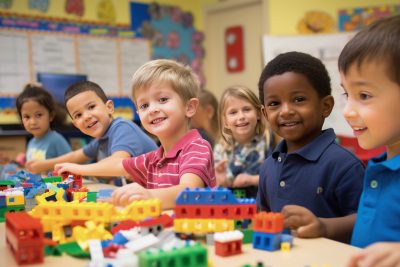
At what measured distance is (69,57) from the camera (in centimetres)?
361

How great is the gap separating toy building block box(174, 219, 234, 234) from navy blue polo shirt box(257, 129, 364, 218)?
1.29ft

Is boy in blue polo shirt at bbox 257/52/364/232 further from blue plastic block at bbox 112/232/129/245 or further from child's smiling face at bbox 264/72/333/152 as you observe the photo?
blue plastic block at bbox 112/232/129/245

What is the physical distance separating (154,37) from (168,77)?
2.92 m

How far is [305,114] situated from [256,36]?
296cm

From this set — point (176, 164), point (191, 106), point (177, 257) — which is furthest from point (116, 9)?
point (177, 257)

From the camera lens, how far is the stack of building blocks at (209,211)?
73 centimetres

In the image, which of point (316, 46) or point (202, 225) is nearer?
point (202, 225)

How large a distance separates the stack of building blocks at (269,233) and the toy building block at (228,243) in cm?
4

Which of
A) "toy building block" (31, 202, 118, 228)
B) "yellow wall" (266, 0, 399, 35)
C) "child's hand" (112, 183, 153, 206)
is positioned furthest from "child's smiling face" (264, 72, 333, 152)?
"yellow wall" (266, 0, 399, 35)

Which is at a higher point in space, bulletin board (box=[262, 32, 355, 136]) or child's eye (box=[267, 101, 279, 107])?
bulletin board (box=[262, 32, 355, 136])

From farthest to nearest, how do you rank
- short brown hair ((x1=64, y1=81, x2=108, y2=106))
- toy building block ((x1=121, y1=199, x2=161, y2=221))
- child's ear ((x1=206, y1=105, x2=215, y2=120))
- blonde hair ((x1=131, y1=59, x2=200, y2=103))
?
child's ear ((x1=206, y1=105, x2=215, y2=120))
short brown hair ((x1=64, y1=81, x2=108, y2=106))
blonde hair ((x1=131, y1=59, x2=200, y2=103))
toy building block ((x1=121, y1=199, x2=161, y2=221))

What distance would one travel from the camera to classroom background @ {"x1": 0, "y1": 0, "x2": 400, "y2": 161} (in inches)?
133

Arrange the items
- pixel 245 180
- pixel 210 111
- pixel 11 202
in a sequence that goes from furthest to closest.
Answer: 1. pixel 210 111
2. pixel 245 180
3. pixel 11 202

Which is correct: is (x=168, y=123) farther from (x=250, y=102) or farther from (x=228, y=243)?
(x=250, y=102)
